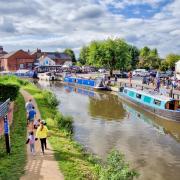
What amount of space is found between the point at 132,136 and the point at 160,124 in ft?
19.0

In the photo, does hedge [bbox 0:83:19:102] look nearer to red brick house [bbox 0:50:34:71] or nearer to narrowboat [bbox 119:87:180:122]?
narrowboat [bbox 119:87:180:122]

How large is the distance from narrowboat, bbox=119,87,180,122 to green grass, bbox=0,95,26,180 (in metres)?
12.9

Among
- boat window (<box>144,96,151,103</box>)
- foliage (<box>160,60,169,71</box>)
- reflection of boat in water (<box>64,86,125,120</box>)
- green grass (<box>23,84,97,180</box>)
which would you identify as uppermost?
foliage (<box>160,60,169,71</box>)

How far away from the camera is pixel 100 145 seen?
822 inches

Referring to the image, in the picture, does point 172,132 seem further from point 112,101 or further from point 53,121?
point 112,101

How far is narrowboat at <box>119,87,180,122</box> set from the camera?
29.0 metres

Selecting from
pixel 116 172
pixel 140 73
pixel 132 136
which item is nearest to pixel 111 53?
pixel 140 73

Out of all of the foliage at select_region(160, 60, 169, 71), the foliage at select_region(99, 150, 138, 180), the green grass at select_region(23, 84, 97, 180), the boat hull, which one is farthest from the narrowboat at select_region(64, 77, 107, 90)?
the foliage at select_region(99, 150, 138, 180)

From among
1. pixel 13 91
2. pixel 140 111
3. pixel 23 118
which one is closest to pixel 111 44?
pixel 140 111

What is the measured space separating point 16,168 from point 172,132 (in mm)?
15542

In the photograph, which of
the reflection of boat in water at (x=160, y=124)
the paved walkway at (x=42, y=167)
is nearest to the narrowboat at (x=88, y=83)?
the reflection of boat in water at (x=160, y=124)

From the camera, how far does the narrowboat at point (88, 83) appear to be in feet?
173

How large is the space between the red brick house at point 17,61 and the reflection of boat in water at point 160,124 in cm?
6939

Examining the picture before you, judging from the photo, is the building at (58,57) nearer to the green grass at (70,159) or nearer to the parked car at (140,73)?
the parked car at (140,73)
